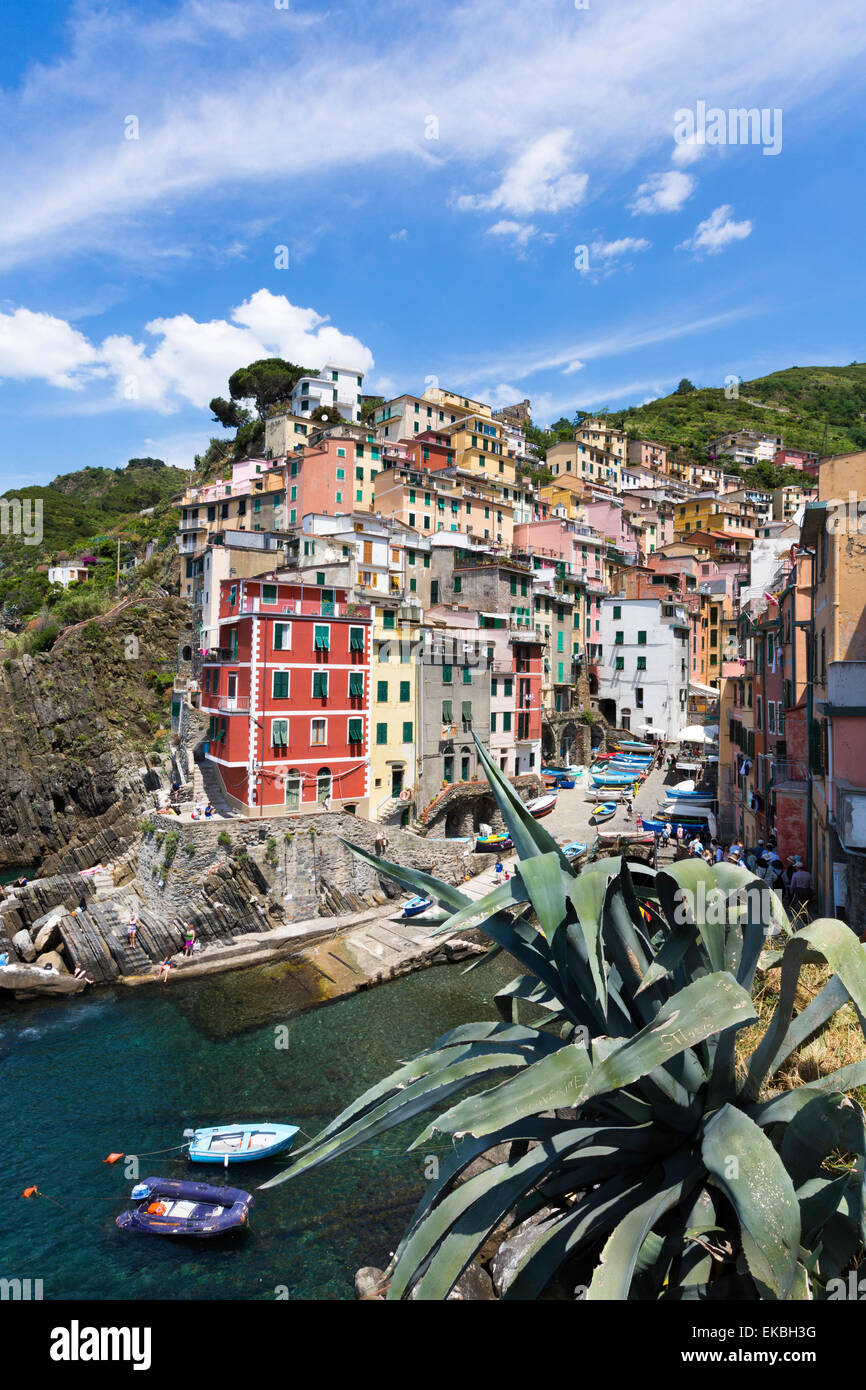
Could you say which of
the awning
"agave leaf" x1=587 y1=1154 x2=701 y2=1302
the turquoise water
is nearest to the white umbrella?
the awning

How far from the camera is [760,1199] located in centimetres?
353

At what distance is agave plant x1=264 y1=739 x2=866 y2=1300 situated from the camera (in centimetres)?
372

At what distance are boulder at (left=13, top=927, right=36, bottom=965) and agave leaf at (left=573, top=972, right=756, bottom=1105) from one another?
29.1 meters

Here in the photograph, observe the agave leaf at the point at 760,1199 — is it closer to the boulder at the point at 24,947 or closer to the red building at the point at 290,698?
the red building at the point at 290,698

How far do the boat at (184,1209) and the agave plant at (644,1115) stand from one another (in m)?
12.2

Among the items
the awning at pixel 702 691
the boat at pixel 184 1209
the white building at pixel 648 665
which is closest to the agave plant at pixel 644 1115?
the boat at pixel 184 1209

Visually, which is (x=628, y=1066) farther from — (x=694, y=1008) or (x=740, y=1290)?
(x=740, y=1290)

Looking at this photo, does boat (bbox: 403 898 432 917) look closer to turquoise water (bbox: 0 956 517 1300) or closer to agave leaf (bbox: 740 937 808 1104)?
turquoise water (bbox: 0 956 517 1300)

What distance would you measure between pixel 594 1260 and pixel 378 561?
42152 mm

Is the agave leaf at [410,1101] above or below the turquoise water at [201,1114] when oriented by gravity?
above

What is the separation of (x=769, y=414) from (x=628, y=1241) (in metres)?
164

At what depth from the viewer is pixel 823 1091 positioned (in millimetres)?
4203

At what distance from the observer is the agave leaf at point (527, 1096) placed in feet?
12.9
